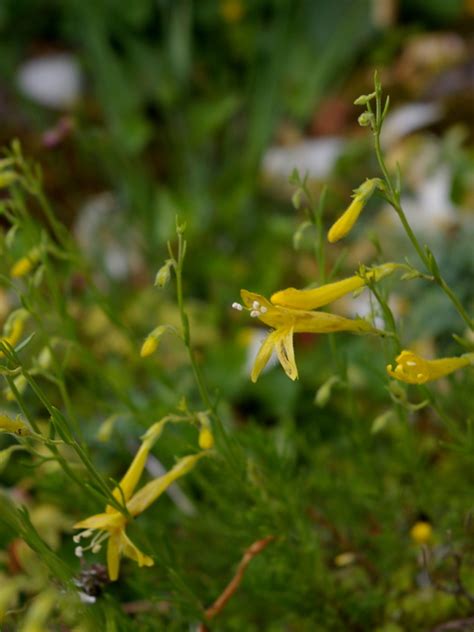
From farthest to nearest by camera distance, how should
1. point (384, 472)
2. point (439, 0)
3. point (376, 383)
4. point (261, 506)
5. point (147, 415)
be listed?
point (439, 0) → point (376, 383) → point (384, 472) → point (147, 415) → point (261, 506)

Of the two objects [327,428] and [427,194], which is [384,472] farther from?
[427,194]

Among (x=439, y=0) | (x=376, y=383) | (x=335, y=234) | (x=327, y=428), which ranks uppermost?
(x=335, y=234)

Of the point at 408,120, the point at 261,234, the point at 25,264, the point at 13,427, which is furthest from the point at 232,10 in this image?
the point at 13,427

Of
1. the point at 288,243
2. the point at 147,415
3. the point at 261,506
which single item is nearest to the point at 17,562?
the point at 147,415

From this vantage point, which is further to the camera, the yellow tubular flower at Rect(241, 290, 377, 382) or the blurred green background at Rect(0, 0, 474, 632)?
the blurred green background at Rect(0, 0, 474, 632)

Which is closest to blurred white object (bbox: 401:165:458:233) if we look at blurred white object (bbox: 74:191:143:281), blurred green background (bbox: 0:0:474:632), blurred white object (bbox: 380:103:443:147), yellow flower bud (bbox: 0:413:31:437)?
blurred green background (bbox: 0:0:474:632)

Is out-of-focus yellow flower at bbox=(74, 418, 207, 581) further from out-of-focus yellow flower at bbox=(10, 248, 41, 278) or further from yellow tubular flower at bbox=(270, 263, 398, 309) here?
out-of-focus yellow flower at bbox=(10, 248, 41, 278)

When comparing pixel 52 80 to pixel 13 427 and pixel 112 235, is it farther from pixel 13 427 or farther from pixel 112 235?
pixel 13 427
